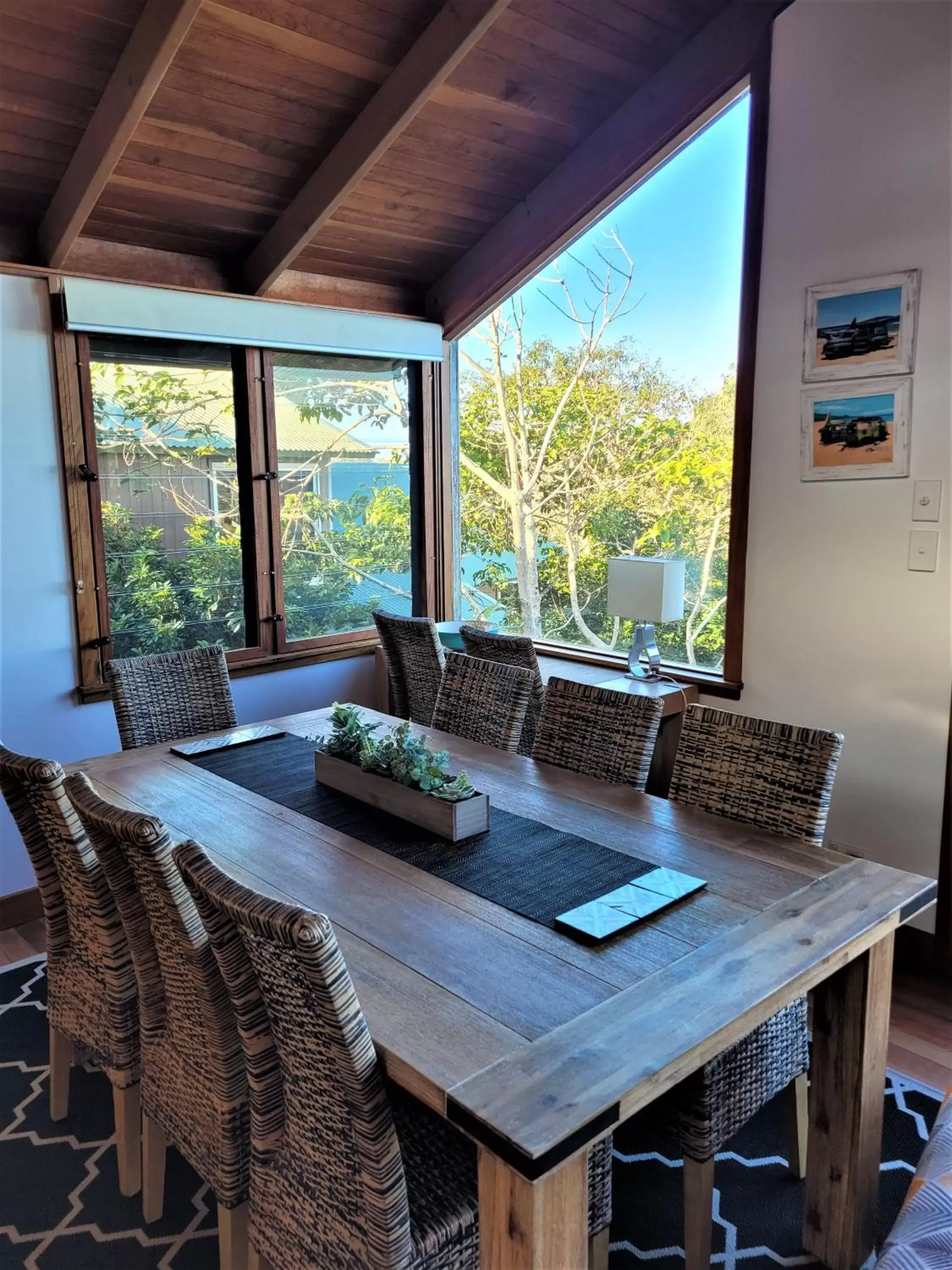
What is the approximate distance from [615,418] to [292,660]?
6.11 feet

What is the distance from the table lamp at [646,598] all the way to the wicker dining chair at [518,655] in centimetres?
42

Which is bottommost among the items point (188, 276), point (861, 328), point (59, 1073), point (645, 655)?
point (59, 1073)

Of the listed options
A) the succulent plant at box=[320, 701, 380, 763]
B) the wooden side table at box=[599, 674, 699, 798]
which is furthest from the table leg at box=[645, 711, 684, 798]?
the succulent plant at box=[320, 701, 380, 763]

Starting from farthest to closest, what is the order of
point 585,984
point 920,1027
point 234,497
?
1. point 234,497
2. point 920,1027
3. point 585,984

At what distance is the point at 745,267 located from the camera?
322 cm

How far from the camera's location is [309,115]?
3082mm

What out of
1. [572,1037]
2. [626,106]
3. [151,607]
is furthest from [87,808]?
[626,106]

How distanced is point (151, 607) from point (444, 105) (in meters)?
2.18

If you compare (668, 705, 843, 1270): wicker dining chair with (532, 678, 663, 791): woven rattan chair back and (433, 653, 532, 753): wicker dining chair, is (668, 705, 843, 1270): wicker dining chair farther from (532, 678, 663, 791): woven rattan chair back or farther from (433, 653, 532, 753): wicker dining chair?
(433, 653, 532, 753): wicker dining chair

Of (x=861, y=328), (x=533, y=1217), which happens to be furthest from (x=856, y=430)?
(x=533, y=1217)

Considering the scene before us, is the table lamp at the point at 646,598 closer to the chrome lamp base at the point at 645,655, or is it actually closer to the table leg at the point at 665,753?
the chrome lamp base at the point at 645,655

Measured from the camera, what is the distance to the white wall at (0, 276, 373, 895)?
3.17 metres

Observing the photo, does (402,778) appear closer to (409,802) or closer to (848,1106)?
(409,802)

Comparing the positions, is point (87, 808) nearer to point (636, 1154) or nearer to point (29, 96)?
point (636, 1154)
